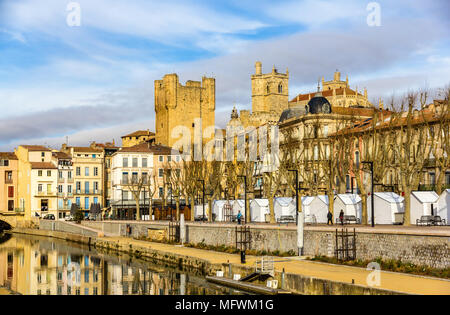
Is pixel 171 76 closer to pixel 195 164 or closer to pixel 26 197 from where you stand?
pixel 26 197

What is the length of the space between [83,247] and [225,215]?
13656 millimetres

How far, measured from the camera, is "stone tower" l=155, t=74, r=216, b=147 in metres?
109

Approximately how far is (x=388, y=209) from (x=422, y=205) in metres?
2.54

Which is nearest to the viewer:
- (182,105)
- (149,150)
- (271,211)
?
(271,211)

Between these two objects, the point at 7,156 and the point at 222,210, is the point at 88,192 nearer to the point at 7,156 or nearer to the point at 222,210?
the point at 7,156

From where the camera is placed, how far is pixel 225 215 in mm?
58875

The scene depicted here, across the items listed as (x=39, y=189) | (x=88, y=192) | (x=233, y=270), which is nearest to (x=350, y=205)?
(x=233, y=270)

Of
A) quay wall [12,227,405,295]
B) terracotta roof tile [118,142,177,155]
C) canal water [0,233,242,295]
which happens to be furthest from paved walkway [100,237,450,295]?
terracotta roof tile [118,142,177,155]

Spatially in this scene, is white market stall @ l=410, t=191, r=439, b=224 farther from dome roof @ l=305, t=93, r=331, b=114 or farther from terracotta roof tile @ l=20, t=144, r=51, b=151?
terracotta roof tile @ l=20, t=144, r=51, b=151

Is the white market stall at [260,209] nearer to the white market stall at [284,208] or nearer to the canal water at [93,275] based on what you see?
the white market stall at [284,208]

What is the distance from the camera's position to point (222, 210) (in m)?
59.9

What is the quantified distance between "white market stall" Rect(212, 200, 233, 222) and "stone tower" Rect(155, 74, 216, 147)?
46.8 m

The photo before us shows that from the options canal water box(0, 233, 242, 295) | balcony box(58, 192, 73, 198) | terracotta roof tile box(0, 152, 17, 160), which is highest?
terracotta roof tile box(0, 152, 17, 160)

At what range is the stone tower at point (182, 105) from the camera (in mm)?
108688
